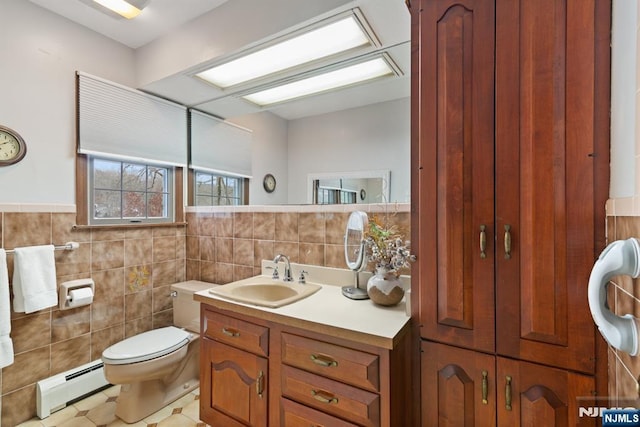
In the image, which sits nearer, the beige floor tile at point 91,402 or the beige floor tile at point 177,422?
the beige floor tile at point 177,422

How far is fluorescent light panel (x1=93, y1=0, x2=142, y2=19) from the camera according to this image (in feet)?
5.33

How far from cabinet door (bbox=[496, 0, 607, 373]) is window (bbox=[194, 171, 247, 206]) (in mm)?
1880

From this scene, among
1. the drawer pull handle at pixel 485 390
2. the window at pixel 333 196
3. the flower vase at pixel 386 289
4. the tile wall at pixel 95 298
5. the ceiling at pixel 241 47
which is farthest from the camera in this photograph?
the window at pixel 333 196

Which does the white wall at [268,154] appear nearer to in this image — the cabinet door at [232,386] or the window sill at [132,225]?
the window sill at [132,225]

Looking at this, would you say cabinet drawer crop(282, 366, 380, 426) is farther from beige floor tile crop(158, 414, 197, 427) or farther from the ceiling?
the ceiling

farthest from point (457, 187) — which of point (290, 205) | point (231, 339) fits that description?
point (231, 339)

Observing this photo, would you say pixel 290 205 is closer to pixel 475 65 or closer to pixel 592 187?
pixel 475 65

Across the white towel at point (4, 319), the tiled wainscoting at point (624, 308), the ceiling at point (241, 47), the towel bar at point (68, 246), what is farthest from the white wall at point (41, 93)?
the tiled wainscoting at point (624, 308)

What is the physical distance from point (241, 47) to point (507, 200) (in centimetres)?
166

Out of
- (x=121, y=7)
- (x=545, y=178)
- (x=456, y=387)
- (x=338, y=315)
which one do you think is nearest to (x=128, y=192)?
(x=121, y=7)

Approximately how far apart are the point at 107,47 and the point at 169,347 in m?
2.23

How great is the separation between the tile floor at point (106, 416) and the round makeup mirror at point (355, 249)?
1.27 m

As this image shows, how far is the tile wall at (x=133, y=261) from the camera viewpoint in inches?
67.1

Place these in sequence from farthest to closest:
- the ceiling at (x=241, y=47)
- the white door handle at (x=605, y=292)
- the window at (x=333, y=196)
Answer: the window at (x=333, y=196) → the ceiling at (x=241, y=47) → the white door handle at (x=605, y=292)
